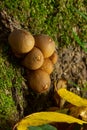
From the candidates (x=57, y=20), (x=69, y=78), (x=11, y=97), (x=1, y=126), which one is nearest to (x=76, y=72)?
(x=69, y=78)

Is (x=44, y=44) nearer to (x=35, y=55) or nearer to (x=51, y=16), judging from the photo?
(x=35, y=55)

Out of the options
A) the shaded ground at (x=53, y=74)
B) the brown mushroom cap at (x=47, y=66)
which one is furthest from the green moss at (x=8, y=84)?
the brown mushroom cap at (x=47, y=66)

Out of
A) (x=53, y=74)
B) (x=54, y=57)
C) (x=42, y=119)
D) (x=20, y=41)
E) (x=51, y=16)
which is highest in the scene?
(x=51, y=16)

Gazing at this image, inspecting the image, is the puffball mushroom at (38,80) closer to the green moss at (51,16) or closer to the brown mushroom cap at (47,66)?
the brown mushroom cap at (47,66)

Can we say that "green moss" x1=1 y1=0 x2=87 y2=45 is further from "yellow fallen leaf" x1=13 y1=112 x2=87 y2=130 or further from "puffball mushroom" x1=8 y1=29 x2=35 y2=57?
"yellow fallen leaf" x1=13 y1=112 x2=87 y2=130

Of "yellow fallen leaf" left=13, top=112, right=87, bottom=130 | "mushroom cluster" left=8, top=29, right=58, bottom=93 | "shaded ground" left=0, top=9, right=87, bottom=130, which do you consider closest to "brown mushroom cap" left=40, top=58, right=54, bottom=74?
"mushroom cluster" left=8, top=29, right=58, bottom=93

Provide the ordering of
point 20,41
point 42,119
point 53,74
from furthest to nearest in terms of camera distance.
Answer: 1. point 53,74
2. point 20,41
3. point 42,119

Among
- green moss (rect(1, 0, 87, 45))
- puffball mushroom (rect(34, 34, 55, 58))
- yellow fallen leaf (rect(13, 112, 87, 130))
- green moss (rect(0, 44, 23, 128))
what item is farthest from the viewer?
green moss (rect(1, 0, 87, 45))

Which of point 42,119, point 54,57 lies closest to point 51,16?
point 54,57
